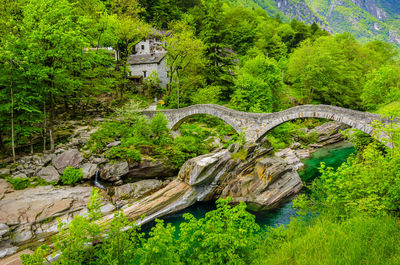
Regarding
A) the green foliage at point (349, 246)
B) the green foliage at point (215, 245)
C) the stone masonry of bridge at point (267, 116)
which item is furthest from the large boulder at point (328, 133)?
the green foliage at point (215, 245)

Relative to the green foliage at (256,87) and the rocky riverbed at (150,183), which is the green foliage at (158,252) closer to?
the rocky riverbed at (150,183)

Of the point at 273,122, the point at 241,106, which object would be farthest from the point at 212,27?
the point at 273,122

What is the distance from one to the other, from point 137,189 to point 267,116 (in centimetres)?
1267

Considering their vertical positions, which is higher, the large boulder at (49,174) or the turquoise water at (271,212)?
the large boulder at (49,174)

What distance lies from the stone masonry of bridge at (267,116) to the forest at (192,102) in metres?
1.21

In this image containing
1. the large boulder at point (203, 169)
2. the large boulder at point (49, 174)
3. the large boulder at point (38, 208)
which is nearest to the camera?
the large boulder at point (38, 208)

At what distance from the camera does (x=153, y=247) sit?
573cm

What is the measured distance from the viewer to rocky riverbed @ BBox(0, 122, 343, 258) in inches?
520

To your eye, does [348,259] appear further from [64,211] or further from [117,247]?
[64,211]

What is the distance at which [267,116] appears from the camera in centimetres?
1984

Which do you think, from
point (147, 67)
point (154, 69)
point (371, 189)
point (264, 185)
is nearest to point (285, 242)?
point (371, 189)

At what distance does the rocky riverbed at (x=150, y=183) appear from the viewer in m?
13.2

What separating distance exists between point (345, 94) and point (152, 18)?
1637 inches

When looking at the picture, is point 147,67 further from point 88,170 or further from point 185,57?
point 88,170
